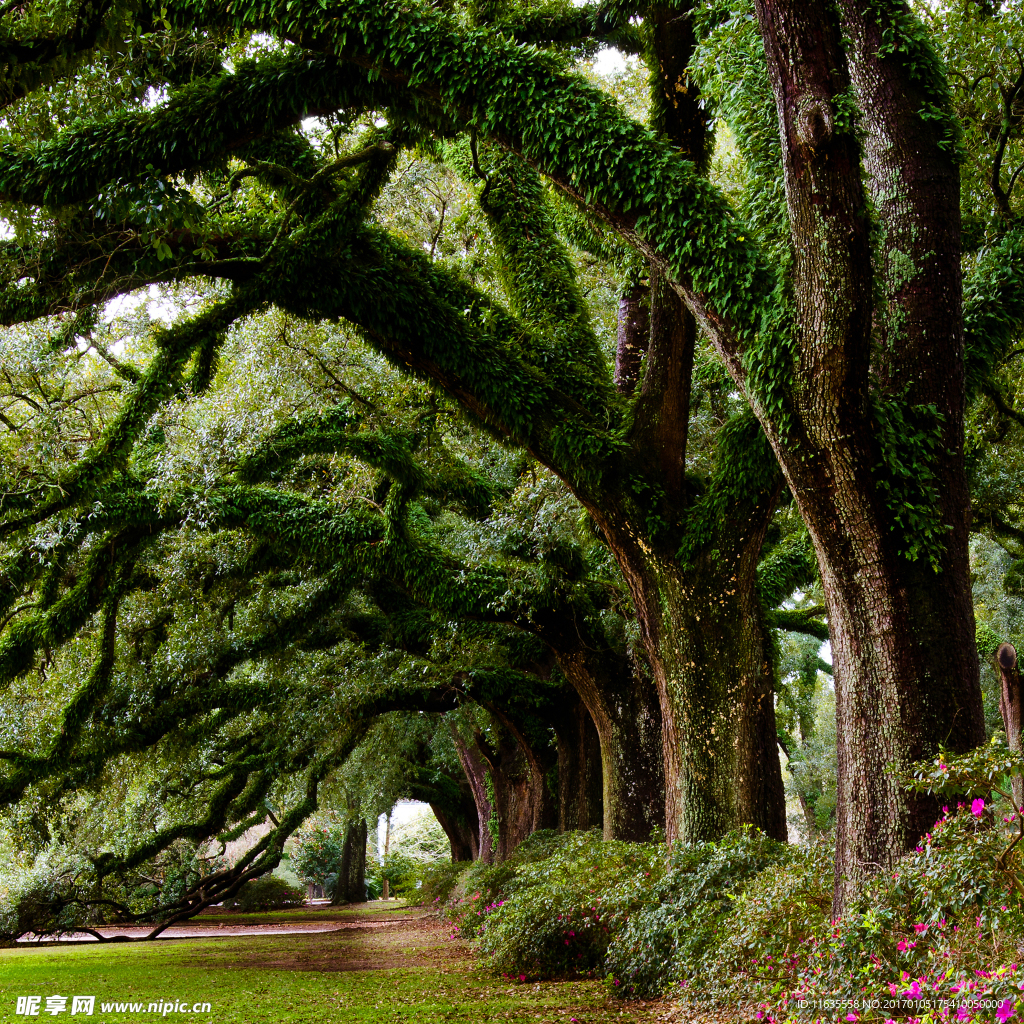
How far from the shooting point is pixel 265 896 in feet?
100

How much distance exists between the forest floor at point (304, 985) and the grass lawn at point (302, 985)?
0.01 m

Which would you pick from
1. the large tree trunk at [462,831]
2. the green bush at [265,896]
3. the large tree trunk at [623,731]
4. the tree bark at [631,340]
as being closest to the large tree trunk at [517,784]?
the large tree trunk at [623,731]

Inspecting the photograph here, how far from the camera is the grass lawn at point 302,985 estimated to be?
6.60 m

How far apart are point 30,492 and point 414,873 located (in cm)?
4014

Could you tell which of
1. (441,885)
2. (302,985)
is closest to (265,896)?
(441,885)

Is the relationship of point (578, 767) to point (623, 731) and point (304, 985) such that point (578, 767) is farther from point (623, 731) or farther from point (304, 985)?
point (304, 985)

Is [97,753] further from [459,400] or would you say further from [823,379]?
[823,379]

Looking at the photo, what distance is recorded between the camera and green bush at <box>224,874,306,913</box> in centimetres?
2978

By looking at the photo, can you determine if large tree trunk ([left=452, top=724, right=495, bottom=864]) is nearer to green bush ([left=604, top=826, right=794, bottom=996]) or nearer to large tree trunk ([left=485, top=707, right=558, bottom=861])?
large tree trunk ([left=485, top=707, right=558, bottom=861])

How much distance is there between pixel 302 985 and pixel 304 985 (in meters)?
0.02

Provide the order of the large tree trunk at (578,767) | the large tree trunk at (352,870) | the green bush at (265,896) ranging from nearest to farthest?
the large tree trunk at (578,767) < the green bush at (265,896) < the large tree trunk at (352,870)

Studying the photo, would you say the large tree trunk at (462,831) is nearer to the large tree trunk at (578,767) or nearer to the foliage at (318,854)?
the foliage at (318,854)

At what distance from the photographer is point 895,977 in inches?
142

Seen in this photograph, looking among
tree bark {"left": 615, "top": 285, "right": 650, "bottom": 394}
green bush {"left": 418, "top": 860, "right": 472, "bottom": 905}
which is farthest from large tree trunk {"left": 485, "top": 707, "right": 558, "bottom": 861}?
tree bark {"left": 615, "top": 285, "right": 650, "bottom": 394}
